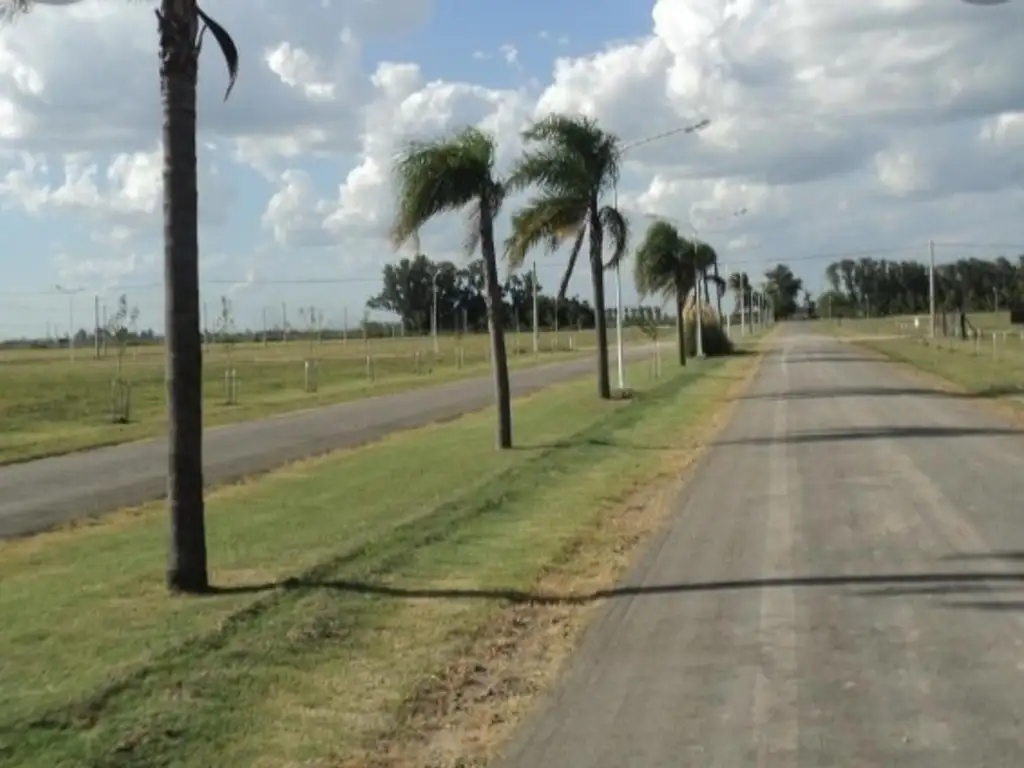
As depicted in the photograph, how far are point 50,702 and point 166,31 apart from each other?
5027mm

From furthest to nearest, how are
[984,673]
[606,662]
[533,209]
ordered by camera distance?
[533,209] → [606,662] → [984,673]

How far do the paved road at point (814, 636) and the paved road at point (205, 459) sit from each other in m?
7.08

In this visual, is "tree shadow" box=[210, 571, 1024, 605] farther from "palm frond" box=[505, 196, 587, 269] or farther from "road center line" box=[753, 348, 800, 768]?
"palm frond" box=[505, 196, 587, 269]

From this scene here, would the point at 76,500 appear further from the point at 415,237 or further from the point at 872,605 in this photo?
the point at 872,605

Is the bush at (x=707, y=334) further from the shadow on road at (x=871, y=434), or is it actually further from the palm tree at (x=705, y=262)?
the shadow on road at (x=871, y=434)

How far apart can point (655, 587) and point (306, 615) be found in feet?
8.88

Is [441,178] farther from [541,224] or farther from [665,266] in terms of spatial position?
[665,266]

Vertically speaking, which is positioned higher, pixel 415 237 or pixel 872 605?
pixel 415 237

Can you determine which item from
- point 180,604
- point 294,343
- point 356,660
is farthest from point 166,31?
point 294,343

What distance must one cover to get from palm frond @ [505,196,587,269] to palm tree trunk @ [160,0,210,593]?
2178cm

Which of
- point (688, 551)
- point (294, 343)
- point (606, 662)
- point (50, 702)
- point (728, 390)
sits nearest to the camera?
point (50, 702)

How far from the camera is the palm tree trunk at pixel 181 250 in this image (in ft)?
34.5

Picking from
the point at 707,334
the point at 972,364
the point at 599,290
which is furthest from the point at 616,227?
the point at 707,334

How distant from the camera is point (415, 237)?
75.8 ft
